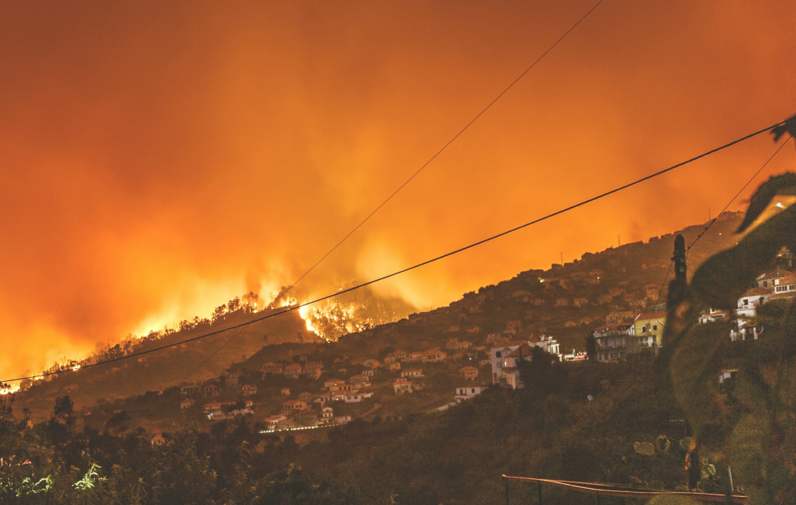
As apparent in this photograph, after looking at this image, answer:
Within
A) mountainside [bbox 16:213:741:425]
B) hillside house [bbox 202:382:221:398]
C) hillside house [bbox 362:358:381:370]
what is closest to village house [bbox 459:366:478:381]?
mountainside [bbox 16:213:741:425]

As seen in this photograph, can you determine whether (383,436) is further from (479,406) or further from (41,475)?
(41,475)

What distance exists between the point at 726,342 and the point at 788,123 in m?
0.56

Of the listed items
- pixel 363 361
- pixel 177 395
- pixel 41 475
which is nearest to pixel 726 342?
pixel 41 475

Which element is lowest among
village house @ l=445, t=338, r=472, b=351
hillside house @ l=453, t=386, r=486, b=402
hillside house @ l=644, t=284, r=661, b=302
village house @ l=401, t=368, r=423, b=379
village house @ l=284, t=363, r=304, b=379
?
hillside house @ l=453, t=386, r=486, b=402

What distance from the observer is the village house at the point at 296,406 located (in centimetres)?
7378

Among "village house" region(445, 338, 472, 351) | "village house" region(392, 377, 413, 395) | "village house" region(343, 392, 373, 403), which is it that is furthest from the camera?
"village house" region(445, 338, 472, 351)

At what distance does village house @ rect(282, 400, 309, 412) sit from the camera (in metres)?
73.8

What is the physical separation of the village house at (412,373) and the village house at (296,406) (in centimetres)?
1000

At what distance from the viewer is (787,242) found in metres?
1.92

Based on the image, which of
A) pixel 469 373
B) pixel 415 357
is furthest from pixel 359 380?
pixel 469 373

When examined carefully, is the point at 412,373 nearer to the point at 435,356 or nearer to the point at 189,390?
the point at 435,356

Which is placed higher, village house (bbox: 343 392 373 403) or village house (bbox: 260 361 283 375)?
village house (bbox: 260 361 283 375)

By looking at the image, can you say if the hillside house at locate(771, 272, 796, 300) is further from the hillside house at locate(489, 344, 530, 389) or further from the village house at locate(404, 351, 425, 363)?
the village house at locate(404, 351, 425, 363)

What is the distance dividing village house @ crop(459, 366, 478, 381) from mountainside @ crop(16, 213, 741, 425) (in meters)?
0.85
